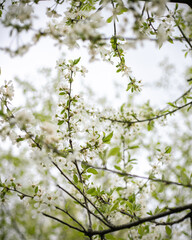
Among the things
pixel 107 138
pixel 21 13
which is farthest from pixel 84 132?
pixel 21 13

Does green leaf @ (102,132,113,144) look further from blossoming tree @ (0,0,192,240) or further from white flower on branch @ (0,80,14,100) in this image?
white flower on branch @ (0,80,14,100)

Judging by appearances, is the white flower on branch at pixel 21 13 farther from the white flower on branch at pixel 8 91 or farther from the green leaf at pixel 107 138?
the green leaf at pixel 107 138

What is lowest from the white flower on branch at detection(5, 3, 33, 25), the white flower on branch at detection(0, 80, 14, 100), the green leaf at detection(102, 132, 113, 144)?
the green leaf at detection(102, 132, 113, 144)

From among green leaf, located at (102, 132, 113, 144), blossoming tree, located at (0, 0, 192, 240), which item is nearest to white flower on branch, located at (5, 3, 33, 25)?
blossoming tree, located at (0, 0, 192, 240)

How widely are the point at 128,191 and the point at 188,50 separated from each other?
174 cm

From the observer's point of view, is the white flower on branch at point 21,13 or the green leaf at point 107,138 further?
the green leaf at point 107,138

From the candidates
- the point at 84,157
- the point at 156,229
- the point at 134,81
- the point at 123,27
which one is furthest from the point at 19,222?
the point at 123,27

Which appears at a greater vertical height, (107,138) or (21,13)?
(21,13)

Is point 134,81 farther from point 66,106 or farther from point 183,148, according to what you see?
point 183,148

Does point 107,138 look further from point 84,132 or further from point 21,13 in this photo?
point 21,13

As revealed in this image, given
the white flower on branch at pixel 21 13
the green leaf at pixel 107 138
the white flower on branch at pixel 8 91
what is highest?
the white flower on branch at pixel 21 13

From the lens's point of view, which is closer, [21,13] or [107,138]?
[21,13]

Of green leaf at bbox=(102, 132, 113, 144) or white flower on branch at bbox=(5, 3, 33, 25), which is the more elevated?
white flower on branch at bbox=(5, 3, 33, 25)

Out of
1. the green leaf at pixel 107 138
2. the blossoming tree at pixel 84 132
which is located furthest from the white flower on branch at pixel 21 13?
the green leaf at pixel 107 138
